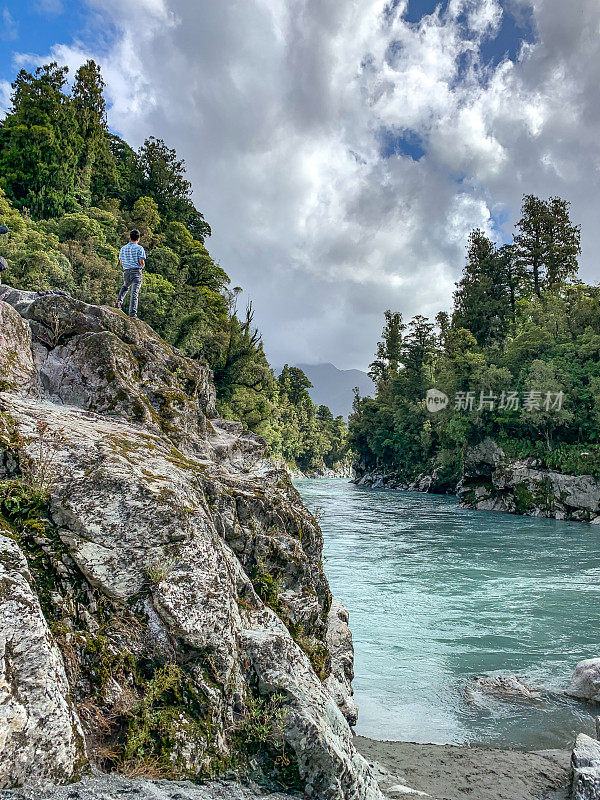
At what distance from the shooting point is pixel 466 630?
11414mm

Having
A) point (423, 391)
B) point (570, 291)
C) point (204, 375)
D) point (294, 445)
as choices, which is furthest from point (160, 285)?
point (294, 445)

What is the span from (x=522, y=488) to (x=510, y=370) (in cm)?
1073

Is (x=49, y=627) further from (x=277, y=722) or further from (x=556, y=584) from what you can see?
(x=556, y=584)

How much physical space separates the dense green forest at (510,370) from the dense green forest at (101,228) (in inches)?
726

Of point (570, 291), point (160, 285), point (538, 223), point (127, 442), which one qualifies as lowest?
point (127, 442)

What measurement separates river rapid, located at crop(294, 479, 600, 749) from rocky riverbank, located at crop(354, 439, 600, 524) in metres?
9.03

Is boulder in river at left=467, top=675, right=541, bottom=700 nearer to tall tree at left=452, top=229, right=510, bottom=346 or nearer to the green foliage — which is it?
the green foliage

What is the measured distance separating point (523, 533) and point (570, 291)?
83.5 feet

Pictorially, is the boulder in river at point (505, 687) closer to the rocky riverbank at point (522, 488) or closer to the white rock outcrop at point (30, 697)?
the white rock outcrop at point (30, 697)

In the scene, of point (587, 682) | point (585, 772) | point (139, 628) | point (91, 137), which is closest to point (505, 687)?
point (587, 682)

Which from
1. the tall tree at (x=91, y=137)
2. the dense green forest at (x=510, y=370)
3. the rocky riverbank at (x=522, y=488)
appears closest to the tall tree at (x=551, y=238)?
the dense green forest at (x=510, y=370)

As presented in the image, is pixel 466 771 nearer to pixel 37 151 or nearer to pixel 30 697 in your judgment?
pixel 30 697

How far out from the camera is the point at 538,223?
53625 mm

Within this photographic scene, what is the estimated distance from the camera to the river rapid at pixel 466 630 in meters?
7.45
